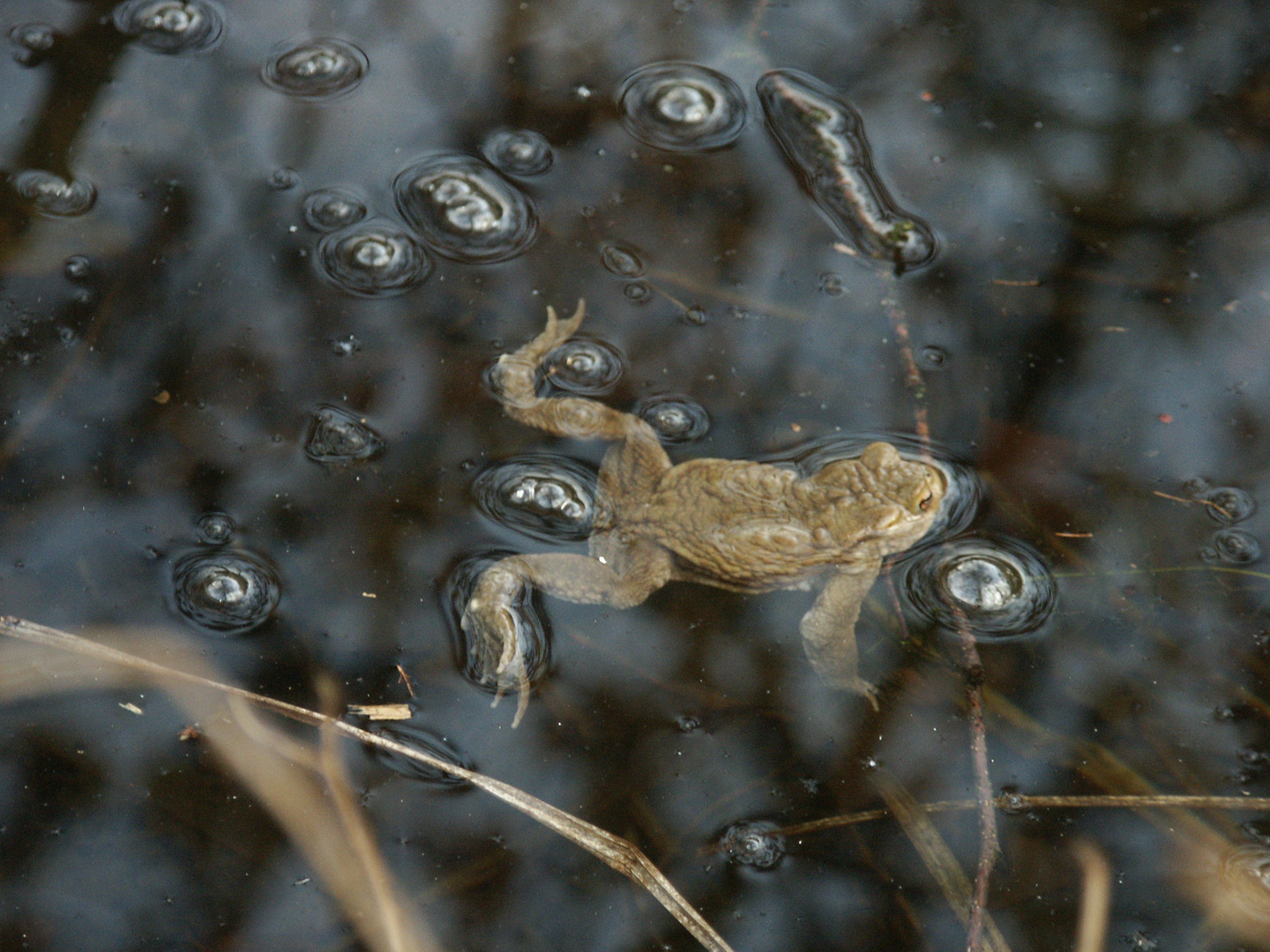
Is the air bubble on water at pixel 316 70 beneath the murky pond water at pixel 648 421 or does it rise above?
above

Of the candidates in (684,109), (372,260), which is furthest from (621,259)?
(372,260)

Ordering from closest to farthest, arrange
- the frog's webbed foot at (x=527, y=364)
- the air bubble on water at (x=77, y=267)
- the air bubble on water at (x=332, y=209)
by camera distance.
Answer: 1. the frog's webbed foot at (x=527, y=364)
2. the air bubble on water at (x=77, y=267)
3. the air bubble on water at (x=332, y=209)

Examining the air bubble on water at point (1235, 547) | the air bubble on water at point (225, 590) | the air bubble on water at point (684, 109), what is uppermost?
the air bubble on water at point (684, 109)

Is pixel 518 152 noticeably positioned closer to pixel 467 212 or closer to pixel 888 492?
pixel 467 212

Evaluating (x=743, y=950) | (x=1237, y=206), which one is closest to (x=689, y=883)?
(x=743, y=950)

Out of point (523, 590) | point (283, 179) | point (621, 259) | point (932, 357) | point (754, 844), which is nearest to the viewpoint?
point (754, 844)

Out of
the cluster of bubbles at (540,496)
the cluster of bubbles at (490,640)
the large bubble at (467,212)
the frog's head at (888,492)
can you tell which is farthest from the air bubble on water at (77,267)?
the frog's head at (888,492)

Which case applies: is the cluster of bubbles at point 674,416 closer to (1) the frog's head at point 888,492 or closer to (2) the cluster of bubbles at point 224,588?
(1) the frog's head at point 888,492

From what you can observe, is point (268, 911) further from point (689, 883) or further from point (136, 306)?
point (136, 306)
